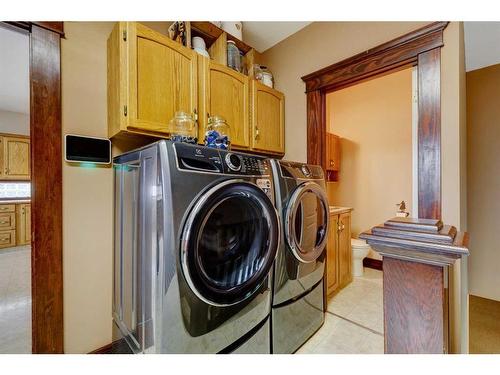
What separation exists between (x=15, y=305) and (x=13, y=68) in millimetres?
2629

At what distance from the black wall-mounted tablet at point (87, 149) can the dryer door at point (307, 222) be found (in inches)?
48.2

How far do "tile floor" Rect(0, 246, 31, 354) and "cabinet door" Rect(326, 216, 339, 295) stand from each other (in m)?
2.33

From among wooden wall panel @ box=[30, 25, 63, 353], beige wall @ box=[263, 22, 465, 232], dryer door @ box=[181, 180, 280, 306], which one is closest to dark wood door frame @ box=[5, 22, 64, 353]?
wooden wall panel @ box=[30, 25, 63, 353]

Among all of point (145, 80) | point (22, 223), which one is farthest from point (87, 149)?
point (22, 223)

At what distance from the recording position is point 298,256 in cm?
147

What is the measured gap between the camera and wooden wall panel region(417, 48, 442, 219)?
4.61ft

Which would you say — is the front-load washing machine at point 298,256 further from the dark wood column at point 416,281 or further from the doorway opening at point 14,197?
the doorway opening at point 14,197

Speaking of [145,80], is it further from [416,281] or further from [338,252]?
[338,252]

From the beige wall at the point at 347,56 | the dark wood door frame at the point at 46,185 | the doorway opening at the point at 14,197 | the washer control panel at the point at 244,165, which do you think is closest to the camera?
the washer control panel at the point at 244,165

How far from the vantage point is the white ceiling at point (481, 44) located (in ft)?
6.22

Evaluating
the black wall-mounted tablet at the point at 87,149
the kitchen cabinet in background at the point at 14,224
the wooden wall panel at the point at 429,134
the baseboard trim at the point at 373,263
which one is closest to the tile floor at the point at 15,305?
the kitchen cabinet in background at the point at 14,224

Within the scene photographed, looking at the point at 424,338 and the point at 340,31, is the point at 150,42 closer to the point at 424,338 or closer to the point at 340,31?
the point at 340,31

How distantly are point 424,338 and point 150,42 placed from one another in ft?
5.63
